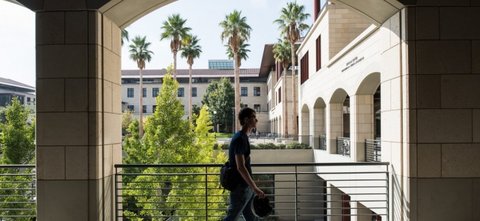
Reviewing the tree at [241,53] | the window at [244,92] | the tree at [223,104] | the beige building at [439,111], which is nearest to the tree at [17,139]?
the beige building at [439,111]

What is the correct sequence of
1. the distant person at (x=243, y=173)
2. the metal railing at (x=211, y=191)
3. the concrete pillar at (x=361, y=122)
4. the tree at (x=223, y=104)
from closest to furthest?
1. the distant person at (x=243, y=173)
2. the metal railing at (x=211, y=191)
3. the concrete pillar at (x=361, y=122)
4. the tree at (x=223, y=104)

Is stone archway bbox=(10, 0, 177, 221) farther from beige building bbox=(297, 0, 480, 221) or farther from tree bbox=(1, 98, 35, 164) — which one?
tree bbox=(1, 98, 35, 164)

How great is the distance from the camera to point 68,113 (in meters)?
5.85

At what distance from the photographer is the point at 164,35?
47750 mm

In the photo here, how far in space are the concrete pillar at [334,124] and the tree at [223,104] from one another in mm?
52345

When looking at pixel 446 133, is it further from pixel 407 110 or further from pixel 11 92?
pixel 11 92

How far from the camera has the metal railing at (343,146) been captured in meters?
22.1

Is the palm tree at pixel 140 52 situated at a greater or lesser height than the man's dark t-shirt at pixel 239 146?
greater

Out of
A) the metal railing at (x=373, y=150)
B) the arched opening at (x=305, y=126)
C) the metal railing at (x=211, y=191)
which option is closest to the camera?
the metal railing at (x=211, y=191)

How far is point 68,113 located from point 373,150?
48.6ft

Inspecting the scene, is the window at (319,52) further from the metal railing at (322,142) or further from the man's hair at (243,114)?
the man's hair at (243,114)

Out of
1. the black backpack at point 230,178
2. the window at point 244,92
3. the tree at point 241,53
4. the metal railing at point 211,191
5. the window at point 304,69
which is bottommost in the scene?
the metal railing at point 211,191

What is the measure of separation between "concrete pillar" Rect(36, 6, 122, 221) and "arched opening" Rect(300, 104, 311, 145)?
28825mm

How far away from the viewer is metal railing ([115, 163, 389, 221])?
6.43 meters
